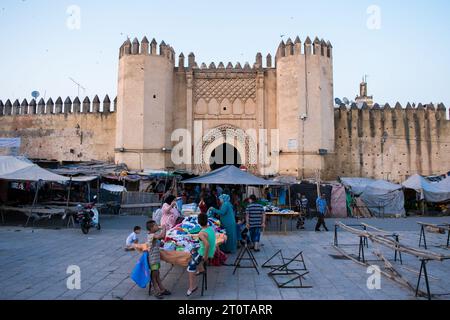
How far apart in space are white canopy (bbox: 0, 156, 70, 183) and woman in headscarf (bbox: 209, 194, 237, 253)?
6652mm

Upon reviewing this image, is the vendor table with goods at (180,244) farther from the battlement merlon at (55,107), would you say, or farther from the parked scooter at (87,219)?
the battlement merlon at (55,107)

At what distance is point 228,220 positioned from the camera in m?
7.25

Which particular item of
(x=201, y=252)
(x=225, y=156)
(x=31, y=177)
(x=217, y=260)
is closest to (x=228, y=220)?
(x=217, y=260)

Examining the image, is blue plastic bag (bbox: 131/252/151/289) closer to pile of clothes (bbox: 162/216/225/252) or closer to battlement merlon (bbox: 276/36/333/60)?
pile of clothes (bbox: 162/216/225/252)

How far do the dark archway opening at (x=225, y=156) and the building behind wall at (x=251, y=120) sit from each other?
2.58 feet

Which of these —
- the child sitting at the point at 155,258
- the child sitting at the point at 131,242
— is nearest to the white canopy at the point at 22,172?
the child sitting at the point at 131,242

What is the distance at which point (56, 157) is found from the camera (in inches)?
788

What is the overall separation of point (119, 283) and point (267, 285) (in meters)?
2.06

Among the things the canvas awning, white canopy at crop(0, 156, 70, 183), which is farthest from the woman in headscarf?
white canopy at crop(0, 156, 70, 183)

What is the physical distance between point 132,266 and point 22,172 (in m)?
7.50

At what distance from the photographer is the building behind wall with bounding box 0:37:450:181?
17.2 metres

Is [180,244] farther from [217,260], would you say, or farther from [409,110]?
[409,110]

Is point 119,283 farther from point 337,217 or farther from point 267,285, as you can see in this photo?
point 337,217
